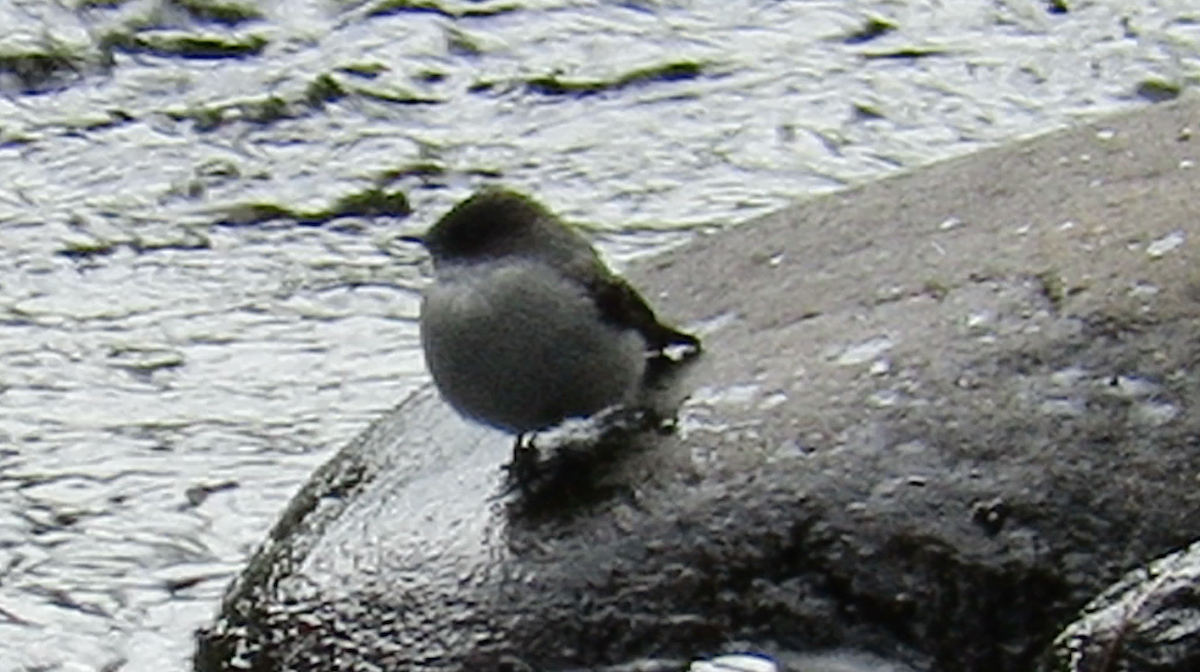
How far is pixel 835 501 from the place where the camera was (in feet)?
16.7

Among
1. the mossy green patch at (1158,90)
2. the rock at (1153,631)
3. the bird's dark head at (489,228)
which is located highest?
the bird's dark head at (489,228)

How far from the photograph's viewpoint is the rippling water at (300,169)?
661cm

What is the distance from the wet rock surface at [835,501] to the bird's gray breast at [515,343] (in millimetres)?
199

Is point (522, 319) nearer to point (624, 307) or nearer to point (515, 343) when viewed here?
point (515, 343)

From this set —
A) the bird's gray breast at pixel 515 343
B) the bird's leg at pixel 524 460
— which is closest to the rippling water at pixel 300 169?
the bird's leg at pixel 524 460

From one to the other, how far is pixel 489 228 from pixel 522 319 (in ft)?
0.60

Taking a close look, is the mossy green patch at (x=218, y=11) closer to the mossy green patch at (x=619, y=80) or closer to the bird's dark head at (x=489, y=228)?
the mossy green patch at (x=619, y=80)

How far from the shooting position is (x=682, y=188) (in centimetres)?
845

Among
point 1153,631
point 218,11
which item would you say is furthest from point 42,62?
point 1153,631

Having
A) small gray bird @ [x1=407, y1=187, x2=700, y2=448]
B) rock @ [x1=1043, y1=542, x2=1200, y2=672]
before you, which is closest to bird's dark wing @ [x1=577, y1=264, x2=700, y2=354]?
small gray bird @ [x1=407, y1=187, x2=700, y2=448]

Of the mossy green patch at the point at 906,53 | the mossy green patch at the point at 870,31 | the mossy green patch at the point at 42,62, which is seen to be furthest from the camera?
the mossy green patch at the point at 870,31

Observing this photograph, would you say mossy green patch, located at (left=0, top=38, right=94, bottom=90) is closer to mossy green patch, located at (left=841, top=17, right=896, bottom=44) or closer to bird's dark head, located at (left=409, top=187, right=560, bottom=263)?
mossy green patch, located at (left=841, top=17, right=896, bottom=44)

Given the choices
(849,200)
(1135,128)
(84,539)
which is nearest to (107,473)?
(84,539)

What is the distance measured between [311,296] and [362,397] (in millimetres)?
698
